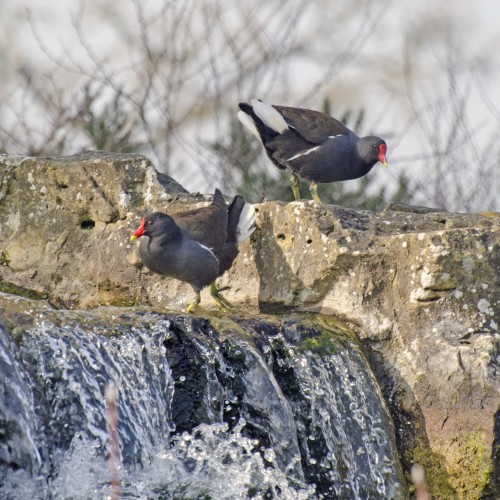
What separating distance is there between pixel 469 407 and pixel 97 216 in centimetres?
224

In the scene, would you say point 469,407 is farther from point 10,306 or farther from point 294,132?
point 294,132

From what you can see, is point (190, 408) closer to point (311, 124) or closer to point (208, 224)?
point (208, 224)

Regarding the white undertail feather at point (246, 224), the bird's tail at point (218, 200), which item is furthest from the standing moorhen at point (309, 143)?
the white undertail feather at point (246, 224)

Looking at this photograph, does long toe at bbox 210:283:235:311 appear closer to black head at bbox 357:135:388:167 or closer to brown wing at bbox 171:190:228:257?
brown wing at bbox 171:190:228:257

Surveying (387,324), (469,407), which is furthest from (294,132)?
(469,407)

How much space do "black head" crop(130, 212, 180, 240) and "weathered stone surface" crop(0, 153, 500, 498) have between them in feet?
1.26

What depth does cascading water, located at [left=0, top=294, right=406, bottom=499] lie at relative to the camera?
3945 mm

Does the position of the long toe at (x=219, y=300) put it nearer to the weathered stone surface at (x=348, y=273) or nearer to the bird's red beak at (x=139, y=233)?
the weathered stone surface at (x=348, y=273)

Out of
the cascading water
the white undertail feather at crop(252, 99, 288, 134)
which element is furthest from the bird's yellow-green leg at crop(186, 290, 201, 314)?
the white undertail feather at crop(252, 99, 288, 134)

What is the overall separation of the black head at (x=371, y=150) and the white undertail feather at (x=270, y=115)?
1.82 ft

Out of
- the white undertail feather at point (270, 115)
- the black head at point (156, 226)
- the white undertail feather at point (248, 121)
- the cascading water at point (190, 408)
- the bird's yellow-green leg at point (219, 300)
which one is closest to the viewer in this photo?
the cascading water at point (190, 408)

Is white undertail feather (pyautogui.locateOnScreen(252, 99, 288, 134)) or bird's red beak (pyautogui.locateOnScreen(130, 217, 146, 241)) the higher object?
white undertail feather (pyautogui.locateOnScreen(252, 99, 288, 134))

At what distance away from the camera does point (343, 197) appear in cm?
1068

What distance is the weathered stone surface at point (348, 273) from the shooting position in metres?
5.11
